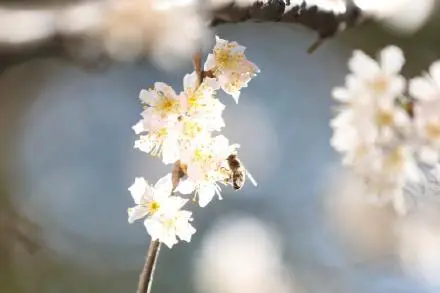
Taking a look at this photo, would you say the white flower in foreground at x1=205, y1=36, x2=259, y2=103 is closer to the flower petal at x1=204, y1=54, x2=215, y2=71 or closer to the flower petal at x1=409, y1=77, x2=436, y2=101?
the flower petal at x1=204, y1=54, x2=215, y2=71

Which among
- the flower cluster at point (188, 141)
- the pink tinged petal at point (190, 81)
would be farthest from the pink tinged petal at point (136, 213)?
the pink tinged petal at point (190, 81)

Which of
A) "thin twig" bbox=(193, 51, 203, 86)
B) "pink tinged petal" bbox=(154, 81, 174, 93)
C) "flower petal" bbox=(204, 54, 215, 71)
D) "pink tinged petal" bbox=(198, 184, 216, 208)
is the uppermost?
"flower petal" bbox=(204, 54, 215, 71)

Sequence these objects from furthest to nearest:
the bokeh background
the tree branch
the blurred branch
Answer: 1. the bokeh background
2. the tree branch
3. the blurred branch

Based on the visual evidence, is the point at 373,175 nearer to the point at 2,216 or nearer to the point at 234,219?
the point at 2,216

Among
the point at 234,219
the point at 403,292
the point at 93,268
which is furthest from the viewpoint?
the point at 234,219

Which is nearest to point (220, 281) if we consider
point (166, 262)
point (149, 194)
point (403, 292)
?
point (166, 262)

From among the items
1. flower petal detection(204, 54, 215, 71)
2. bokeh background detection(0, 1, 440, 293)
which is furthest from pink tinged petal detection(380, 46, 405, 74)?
bokeh background detection(0, 1, 440, 293)

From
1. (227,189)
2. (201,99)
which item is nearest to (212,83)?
(201,99)

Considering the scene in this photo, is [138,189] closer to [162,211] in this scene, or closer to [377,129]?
[162,211]
